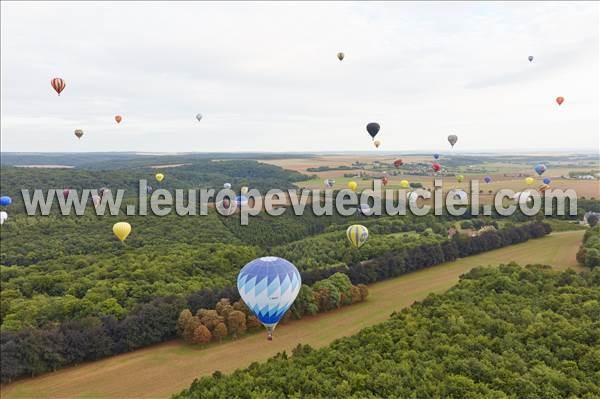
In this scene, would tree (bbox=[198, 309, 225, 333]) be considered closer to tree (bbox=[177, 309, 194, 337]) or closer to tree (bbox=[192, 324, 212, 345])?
tree (bbox=[192, 324, 212, 345])

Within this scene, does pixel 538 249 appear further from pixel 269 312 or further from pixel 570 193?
pixel 269 312

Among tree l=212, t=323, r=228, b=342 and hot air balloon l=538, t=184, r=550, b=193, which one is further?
hot air balloon l=538, t=184, r=550, b=193

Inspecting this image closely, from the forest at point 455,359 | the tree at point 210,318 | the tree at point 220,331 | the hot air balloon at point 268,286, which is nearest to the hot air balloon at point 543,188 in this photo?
the forest at point 455,359

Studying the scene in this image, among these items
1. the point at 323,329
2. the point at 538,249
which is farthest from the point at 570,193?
the point at 323,329

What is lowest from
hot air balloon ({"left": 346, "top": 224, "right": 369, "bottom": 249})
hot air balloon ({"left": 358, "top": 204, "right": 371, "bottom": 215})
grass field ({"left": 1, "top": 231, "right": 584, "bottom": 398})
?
grass field ({"left": 1, "top": 231, "right": 584, "bottom": 398})

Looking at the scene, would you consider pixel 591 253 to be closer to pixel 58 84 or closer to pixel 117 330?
pixel 117 330

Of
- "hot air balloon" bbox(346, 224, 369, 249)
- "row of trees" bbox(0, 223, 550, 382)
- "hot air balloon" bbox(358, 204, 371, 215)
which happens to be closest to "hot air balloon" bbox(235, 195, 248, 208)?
"hot air balloon" bbox(358, 204, 371, 215)

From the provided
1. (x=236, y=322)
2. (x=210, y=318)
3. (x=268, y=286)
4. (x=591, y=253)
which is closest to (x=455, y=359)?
(x=268, y=286)
